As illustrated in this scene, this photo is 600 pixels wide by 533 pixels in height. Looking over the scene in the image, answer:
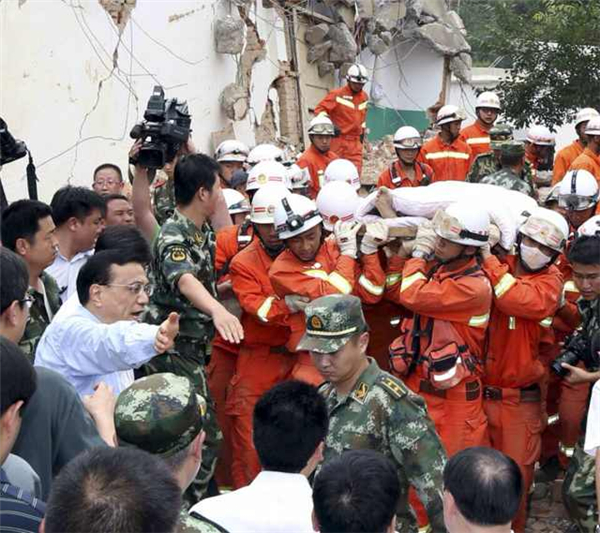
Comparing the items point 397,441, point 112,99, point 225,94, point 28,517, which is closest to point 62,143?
point 112,99

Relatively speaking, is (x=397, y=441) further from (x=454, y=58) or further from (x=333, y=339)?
(x=454, y=58)

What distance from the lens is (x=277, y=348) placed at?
5598mm

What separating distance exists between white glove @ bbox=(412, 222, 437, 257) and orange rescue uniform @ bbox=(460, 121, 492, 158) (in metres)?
5.85

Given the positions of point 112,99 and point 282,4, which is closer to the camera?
point 112,99

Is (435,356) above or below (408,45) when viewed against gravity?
above

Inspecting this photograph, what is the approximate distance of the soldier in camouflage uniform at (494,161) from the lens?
8.22 metres

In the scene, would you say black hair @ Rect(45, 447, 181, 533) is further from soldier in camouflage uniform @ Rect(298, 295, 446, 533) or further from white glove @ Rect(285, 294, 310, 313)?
white glove @ Rect(285, 294, 310, 313)

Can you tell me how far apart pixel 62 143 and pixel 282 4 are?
692 centimetres

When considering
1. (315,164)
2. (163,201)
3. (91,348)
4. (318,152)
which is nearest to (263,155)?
(163,201)

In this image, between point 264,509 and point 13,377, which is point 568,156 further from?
point 13,377

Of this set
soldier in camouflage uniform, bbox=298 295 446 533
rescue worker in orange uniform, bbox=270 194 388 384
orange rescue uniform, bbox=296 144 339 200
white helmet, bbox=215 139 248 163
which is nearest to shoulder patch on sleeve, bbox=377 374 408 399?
soldier in camouflage uniform, bbox=298 295 446 533

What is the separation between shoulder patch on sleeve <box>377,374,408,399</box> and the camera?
12.1 ft

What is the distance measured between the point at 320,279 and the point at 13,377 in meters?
2.75

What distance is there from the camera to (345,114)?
1199cm
